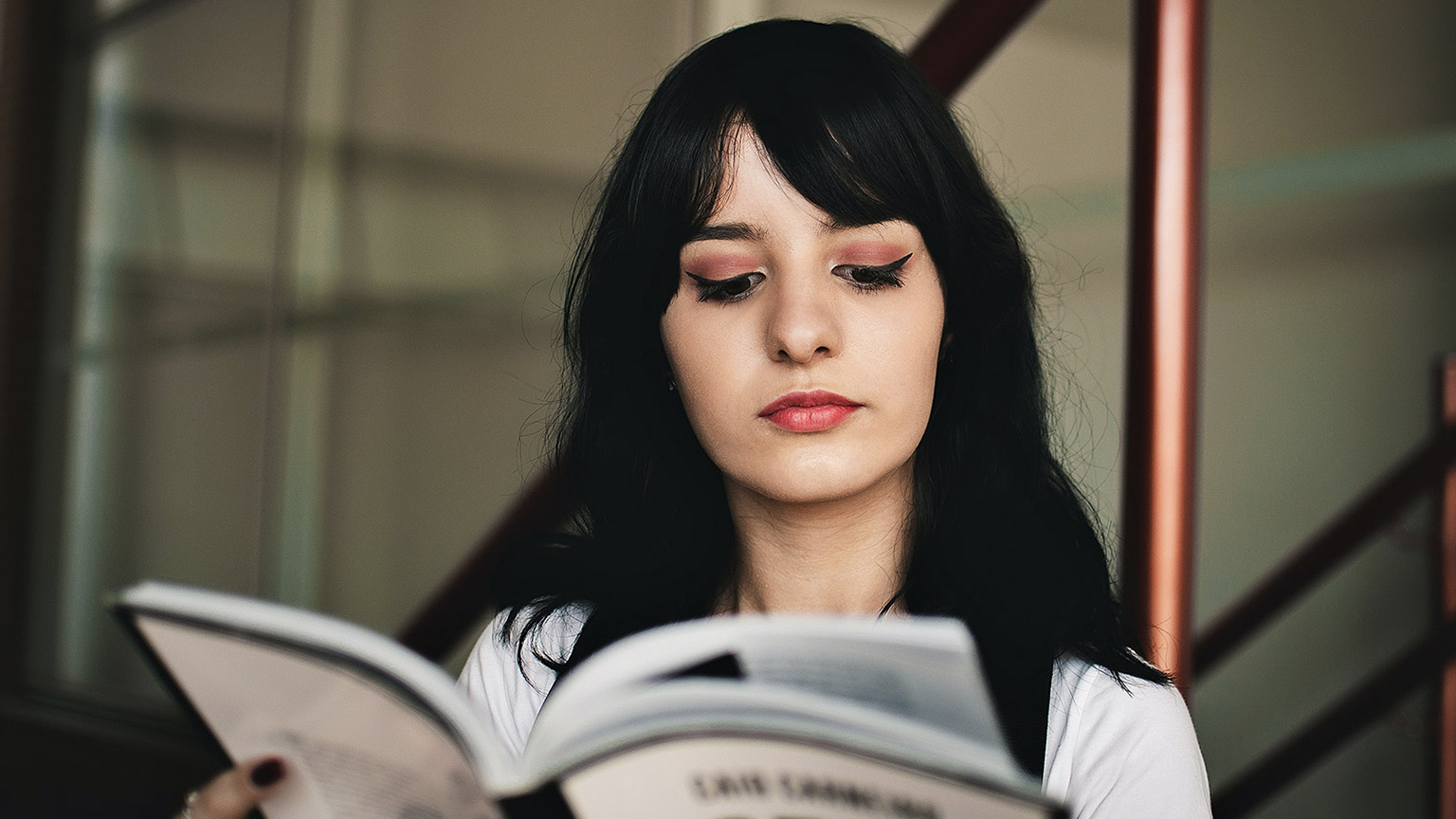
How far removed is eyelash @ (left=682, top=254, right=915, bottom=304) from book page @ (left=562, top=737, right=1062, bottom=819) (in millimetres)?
557

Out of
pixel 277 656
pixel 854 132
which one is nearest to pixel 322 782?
pixel 277 656

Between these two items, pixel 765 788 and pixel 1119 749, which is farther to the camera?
pixel 1119 749

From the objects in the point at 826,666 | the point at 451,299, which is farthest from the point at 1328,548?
the point at 451,299

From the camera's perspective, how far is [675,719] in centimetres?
56

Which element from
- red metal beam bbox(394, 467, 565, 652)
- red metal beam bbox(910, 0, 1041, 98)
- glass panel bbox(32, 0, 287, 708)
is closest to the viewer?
red metal beam bbox(910, 0, 1041, 98)

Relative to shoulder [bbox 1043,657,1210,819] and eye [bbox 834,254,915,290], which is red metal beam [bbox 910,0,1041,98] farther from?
shoulder [bbox 1043,657,1210,819]

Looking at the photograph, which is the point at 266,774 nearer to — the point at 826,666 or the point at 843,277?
the point at 826,666

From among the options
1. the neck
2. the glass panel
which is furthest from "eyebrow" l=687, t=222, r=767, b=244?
the glass panel

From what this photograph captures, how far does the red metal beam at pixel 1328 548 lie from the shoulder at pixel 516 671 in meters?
1.61

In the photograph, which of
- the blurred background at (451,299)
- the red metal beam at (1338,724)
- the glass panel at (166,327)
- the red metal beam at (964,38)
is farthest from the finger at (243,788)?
the glass panel at (166,327)

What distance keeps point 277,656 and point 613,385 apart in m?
0.63

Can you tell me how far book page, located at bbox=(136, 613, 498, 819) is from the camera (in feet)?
2.30

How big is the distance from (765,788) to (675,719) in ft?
0.19

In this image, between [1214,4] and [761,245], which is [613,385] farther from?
[1214,4]
